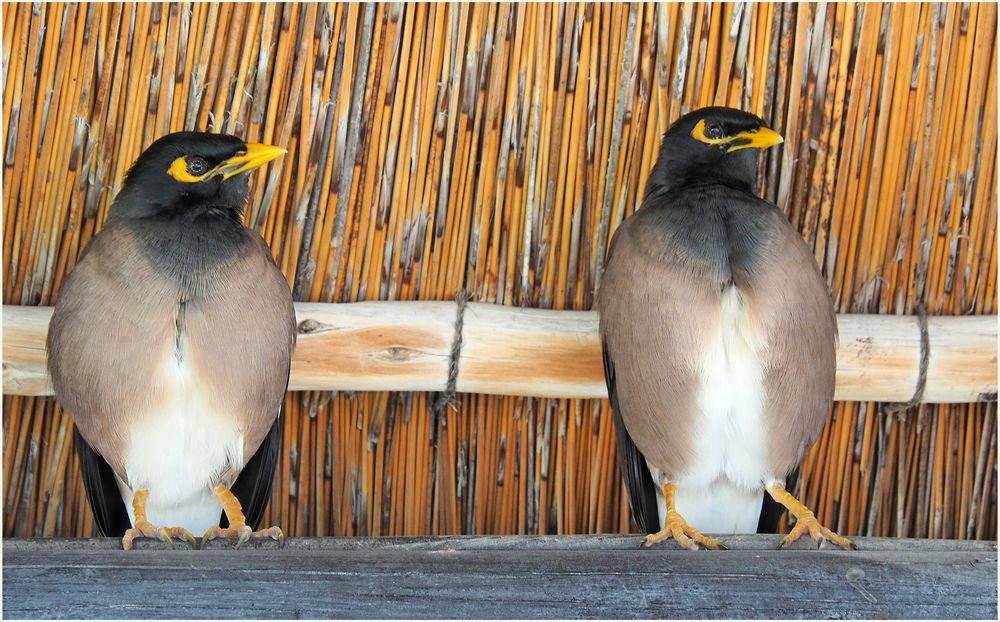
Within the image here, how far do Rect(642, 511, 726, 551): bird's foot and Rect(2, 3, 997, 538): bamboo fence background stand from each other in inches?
21.2

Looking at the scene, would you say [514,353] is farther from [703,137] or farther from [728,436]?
[703,137]

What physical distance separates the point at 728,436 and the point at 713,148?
65 cm

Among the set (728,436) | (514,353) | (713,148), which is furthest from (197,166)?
(728,436)

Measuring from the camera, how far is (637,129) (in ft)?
8.54

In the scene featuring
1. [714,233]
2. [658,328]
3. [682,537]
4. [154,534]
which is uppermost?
[714,233]

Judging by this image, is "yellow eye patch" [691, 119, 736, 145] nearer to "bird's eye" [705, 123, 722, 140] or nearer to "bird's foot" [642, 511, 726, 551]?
"bird's eye" [705, 123, 722, 140]

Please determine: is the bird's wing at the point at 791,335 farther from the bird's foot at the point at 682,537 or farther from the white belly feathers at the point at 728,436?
the bird's foot at the point at 682,537

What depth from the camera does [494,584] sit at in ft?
5.71

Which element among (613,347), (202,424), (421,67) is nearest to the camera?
(202,424)

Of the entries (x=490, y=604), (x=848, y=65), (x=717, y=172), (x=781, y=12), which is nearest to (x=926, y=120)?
(x=848, y=65)

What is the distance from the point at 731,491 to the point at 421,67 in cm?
125

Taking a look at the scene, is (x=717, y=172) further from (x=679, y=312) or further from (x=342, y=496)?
(x=342, y=496)

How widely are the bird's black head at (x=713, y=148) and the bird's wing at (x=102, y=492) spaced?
1412mm

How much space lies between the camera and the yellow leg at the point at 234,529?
2.11 m
